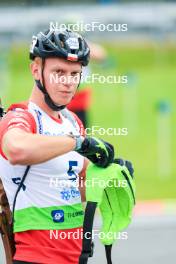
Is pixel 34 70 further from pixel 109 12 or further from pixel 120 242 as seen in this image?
pixel 109 12

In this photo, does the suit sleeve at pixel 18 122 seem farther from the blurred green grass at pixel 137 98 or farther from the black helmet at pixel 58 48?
the blurred green grass at pixel 137 98

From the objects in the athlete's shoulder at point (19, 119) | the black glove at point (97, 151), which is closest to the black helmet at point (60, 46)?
the athlete's shoulder at point (19, 119)

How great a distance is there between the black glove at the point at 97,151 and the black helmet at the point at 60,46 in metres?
0.55

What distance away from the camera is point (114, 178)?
5.55m

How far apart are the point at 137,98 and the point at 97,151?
23976 millimetres

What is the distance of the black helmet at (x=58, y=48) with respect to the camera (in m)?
5.52

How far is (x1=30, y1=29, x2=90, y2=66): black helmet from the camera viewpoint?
5.52 m

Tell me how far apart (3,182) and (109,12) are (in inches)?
729

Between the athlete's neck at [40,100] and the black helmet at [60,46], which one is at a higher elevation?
the black helmet at [60,46]

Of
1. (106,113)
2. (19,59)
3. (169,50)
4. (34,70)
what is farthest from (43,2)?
(34,70)

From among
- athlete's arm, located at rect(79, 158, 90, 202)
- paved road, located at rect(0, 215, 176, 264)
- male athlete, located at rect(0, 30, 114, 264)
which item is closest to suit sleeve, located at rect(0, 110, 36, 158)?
male athlete, located at rect(0, 30, 114, 264)

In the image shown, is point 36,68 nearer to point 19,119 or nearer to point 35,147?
point 19,119

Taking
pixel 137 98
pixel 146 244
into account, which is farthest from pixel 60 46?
pixel 137 98

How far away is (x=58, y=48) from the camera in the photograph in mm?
5523
